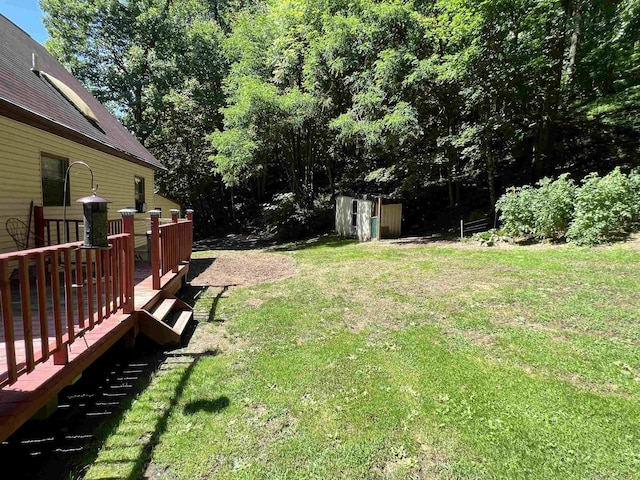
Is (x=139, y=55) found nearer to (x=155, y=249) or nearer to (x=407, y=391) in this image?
(x=155, y=249)

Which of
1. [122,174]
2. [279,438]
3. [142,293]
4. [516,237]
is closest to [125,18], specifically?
[122,174]

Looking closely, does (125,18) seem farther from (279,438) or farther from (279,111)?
(279,438)

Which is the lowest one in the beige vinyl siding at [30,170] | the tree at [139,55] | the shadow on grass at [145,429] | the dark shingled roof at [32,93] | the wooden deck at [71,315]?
the shadow on grass at [145,429]

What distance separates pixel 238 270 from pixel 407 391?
6617mm

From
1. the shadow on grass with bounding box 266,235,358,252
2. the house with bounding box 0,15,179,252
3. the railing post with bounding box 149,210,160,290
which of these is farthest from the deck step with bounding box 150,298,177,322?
the shadow on grass with bounding box 266,235,358,252

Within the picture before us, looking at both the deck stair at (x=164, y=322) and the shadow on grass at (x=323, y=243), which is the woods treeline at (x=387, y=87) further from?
the deck stair at (x=164, y=322)

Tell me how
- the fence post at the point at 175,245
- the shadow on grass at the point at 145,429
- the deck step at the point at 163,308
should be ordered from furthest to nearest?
the fence post at the point at 175,245
the deck step at the point at 163,308
the shadow on grass at the point at 145,429

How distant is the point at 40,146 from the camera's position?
621 centimetres

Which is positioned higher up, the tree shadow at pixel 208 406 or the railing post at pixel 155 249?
the railing post at pixel 155 249

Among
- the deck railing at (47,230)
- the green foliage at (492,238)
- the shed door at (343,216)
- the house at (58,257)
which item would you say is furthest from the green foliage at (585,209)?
the deck railing at (47,230)

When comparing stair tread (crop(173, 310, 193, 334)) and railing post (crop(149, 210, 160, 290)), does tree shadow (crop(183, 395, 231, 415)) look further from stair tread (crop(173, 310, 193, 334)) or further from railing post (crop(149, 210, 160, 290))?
railing post (crop(149, 210, 160, 290))

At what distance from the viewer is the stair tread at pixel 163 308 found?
4266mm

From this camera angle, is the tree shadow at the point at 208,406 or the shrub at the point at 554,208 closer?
the tree shadow at the point at 208,406

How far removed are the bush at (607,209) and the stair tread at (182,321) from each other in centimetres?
838
